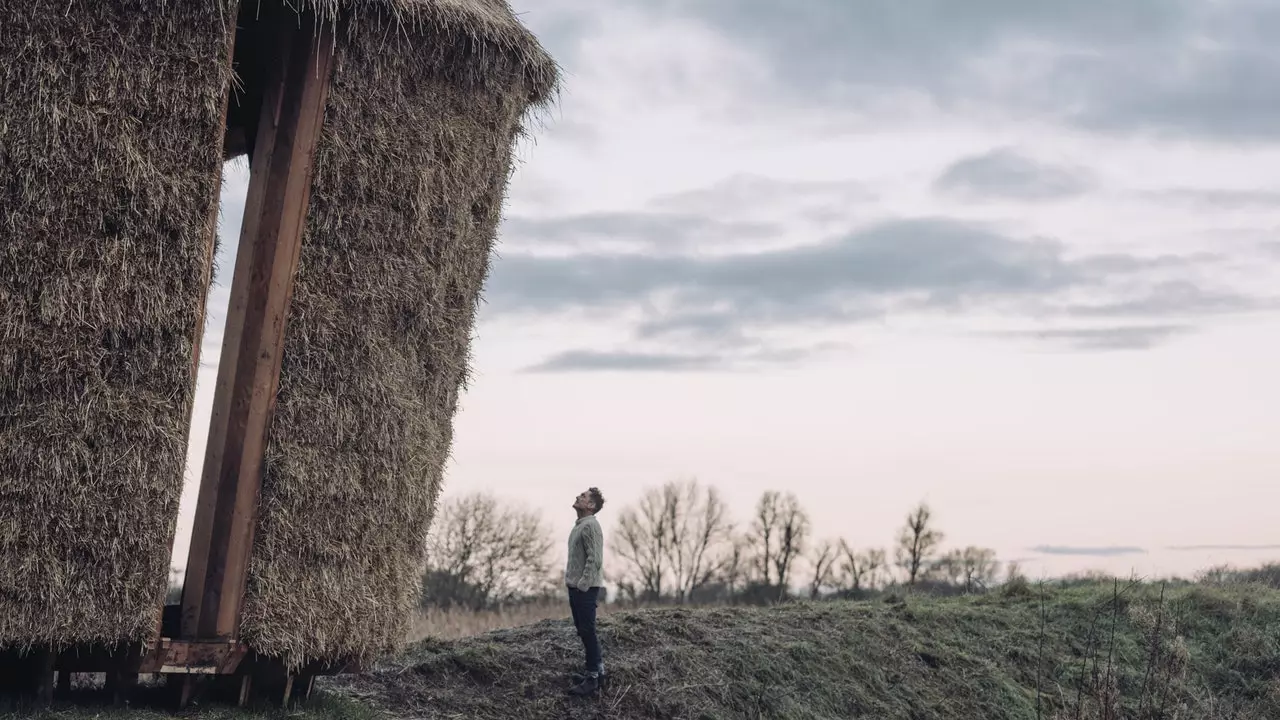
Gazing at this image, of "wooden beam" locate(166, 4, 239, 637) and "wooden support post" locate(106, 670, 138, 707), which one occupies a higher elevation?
"wooden beam" locate(166, 4, 239, 637)

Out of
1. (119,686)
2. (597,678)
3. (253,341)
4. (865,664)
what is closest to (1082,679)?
(597,678)

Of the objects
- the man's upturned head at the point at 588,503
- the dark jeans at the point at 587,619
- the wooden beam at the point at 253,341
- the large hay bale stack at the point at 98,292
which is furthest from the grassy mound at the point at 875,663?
the large hay bale stack at the point at 98,292

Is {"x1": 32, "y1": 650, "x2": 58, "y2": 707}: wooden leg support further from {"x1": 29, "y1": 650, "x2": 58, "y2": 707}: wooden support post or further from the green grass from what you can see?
the green grass

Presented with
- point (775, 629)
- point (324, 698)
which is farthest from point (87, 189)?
point (775, 629)

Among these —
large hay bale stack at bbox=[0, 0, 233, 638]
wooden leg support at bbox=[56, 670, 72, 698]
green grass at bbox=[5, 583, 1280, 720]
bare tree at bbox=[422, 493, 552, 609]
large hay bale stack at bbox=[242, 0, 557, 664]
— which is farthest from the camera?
bare tree at bbox=[422, 493, 552, 609]

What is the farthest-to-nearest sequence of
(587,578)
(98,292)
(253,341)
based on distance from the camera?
(587,578)
(253,341)
(98,292)

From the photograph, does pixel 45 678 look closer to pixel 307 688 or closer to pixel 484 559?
pixel 307 688

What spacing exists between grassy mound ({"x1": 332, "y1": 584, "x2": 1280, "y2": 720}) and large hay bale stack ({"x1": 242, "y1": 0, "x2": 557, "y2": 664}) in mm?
1660

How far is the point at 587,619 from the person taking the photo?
11180 millimetres

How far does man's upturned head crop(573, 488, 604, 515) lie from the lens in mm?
11508

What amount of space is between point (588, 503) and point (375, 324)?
2.79 meters

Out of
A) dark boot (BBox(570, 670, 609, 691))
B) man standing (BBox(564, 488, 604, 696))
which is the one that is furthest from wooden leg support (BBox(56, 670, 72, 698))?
dark boot (BBox(570, 670, 609, 691))

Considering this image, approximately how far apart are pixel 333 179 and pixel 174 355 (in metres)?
1.83

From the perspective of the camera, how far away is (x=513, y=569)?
33.7 m
